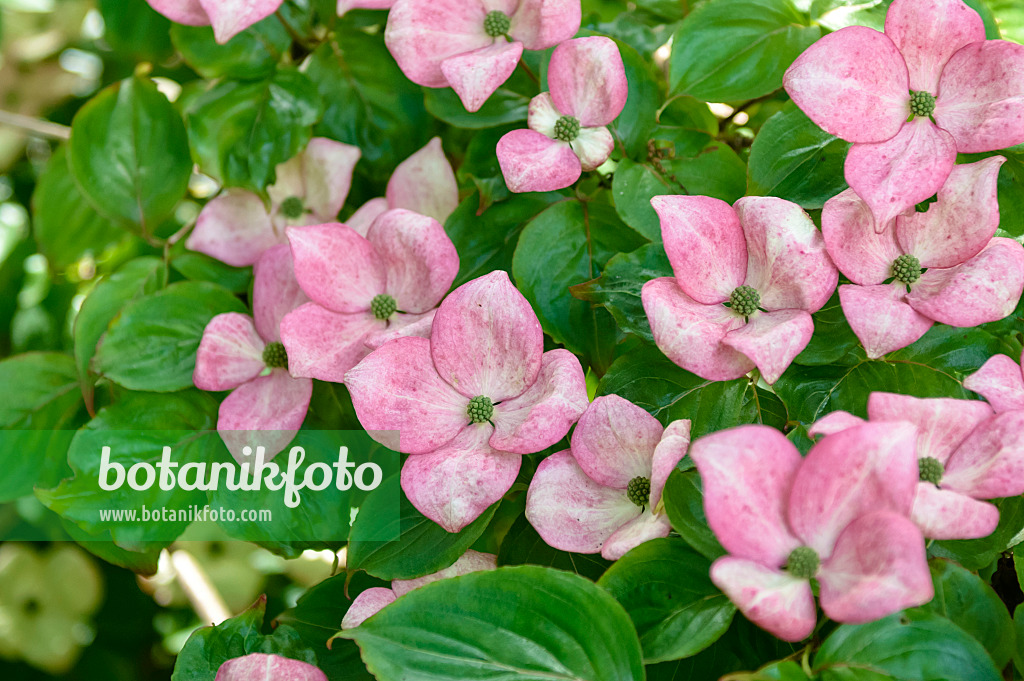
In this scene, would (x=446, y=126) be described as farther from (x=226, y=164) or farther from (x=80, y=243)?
(x=80, y=243)

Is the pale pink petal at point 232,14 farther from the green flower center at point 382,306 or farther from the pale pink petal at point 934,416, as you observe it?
the pale pink petal at point 934,416

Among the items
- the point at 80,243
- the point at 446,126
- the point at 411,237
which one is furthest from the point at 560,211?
the point at 80,243

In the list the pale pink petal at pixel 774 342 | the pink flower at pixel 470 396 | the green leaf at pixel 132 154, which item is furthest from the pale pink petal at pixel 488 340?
the green leaf at pixel 132 154

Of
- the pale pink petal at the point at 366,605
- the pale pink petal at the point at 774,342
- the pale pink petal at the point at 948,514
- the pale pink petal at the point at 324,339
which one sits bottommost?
the pale pink petal at the point at 366,605

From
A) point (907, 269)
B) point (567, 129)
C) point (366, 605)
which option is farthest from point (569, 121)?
point (366, 605)

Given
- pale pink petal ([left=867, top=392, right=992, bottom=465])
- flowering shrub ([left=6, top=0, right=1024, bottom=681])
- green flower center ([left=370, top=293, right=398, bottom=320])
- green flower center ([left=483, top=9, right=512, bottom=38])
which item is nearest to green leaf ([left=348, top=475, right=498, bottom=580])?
flowering shrub ([left=6, top=0, right=1024, bottom=681])

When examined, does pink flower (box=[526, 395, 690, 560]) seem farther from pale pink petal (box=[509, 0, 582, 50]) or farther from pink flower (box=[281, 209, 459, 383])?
pale pink petal (box=[509, 0, 582, 50])
